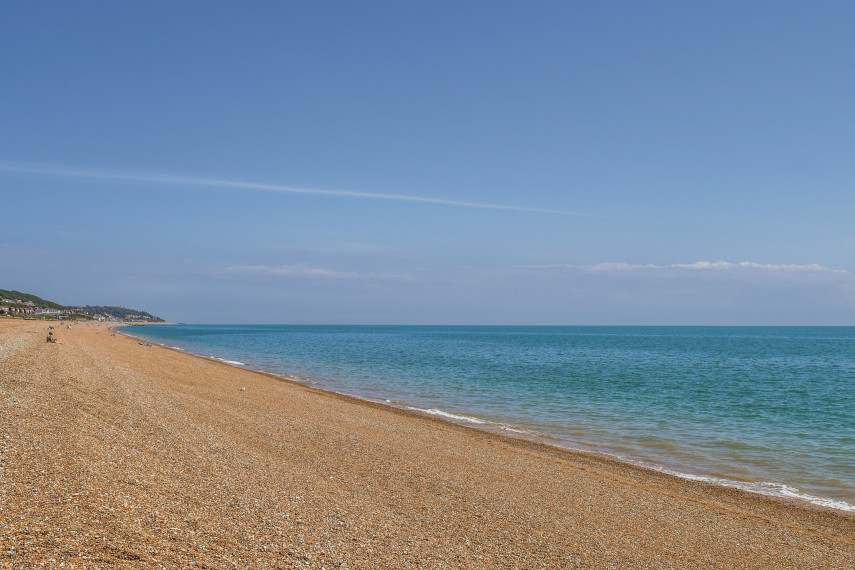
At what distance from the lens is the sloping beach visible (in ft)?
22.3

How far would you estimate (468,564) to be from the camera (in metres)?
7.47

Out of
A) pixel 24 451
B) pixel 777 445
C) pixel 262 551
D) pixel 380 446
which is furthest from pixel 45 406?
pixel 777 445

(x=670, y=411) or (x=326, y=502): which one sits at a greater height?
(x=326, y=502)

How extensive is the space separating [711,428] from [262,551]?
2088 centimetres

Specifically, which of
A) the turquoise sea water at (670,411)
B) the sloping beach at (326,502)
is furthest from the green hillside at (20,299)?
the sloping beach at (326,502)

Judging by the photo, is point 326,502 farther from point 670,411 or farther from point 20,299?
point 20,299

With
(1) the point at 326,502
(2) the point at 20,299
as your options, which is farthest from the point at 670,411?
(2) the point at 20,299

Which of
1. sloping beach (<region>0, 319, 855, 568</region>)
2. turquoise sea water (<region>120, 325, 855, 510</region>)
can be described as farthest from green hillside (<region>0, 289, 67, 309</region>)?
sloping beach (<region>0, 319, 855, 568</region>)

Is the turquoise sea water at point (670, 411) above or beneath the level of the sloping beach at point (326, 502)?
beneath

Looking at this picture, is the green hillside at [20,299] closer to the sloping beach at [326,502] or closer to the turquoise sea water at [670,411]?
the turquoise sea water at [670,411]

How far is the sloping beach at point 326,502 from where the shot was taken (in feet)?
22.3

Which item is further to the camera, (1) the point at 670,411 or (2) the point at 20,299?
(2) the point at 20,299

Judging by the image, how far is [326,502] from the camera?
30.5 feet

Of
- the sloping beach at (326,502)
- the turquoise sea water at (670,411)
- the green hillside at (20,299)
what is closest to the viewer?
the sloping beach at (326,502)
